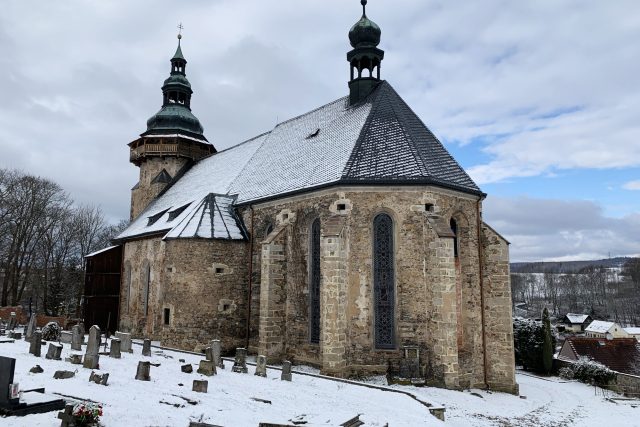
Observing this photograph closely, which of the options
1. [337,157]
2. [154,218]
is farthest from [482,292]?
[154,218]

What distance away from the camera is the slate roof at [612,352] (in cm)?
2859

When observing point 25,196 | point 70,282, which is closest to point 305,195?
point 25,196

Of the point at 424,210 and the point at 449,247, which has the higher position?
the point at 424,210

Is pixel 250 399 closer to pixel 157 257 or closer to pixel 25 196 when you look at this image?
pixel 157 257

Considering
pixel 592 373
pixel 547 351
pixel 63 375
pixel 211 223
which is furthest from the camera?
pixel 547 351

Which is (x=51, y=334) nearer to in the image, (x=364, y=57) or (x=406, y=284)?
(x=406, y=284)

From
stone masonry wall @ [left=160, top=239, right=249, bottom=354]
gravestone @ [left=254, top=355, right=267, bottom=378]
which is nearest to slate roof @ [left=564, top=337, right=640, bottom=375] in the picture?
stone masonry wall @ [left=160, top=239, right=249, bottom=354]

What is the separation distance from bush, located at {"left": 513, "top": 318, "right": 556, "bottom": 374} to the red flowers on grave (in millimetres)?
23947

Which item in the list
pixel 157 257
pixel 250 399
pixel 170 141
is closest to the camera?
pixel 250 399

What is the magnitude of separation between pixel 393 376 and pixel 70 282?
1374 inches

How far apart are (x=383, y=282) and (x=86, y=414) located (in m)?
10.4

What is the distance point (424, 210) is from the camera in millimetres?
16031

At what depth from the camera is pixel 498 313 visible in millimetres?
17047

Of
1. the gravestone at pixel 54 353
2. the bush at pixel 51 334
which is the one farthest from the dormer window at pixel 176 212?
the gravestone at pixel 54 353
